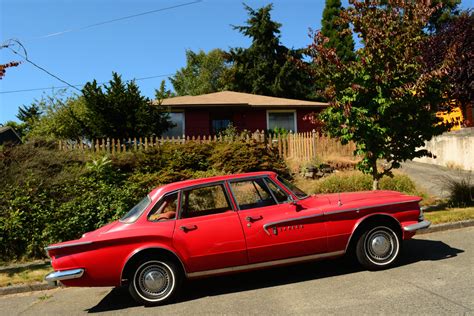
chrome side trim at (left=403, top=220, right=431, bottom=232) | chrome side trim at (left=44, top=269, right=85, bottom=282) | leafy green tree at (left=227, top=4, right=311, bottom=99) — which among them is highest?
leafy green tree at (left=227, top=4, right=311, bottom=99)

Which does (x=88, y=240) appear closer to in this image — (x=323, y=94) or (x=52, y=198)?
(x=52, y=198)

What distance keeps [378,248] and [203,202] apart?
2564 millimetres

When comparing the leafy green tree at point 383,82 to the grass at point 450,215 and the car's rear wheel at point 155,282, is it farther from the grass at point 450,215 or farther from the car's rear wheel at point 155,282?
the car's rear wheel at point 155,282

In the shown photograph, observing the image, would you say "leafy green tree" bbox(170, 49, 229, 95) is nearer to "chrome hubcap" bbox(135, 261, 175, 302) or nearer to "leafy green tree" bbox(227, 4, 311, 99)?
"leafy green tree" bbox(227, 4, 311, 99)

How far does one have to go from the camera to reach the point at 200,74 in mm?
51438

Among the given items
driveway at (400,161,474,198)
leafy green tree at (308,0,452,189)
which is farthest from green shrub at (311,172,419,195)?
leafy green tree at (308,0,452,189)

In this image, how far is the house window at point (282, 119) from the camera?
77.9 ft

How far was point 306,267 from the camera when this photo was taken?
6.61 metres

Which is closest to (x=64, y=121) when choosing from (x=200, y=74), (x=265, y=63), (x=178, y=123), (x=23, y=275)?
(x=178, y=123)

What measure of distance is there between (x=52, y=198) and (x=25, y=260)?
1.64 meters

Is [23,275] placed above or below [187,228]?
below

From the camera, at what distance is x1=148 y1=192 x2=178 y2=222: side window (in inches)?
223

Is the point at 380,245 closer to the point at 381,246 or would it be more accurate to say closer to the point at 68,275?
the point at 381,246

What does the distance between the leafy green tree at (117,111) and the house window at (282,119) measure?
9420 mm
